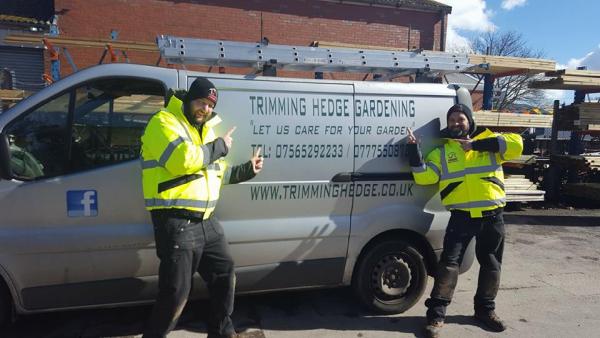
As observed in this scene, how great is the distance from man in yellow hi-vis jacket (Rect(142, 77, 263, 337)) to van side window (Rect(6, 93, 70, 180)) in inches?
29.3

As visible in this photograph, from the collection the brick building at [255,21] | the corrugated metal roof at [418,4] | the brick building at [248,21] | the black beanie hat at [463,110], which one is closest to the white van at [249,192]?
the black beanie hat at [463,110]

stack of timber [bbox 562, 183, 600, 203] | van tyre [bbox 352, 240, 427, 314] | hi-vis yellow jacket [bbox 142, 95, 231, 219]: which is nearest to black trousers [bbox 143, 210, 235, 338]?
hi-vis yellow jacket [bbox 142, 95, 231, 219]

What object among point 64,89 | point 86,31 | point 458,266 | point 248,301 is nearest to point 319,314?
point 248,301

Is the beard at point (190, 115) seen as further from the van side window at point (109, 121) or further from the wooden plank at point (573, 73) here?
the wooden plank at point (573, 73)

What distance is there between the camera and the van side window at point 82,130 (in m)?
3.08

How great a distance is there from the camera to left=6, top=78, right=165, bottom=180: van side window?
3.08 m

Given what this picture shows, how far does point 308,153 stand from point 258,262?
0.96 m

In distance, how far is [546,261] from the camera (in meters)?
5.88

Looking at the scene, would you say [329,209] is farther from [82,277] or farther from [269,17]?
Answer: [269,17]

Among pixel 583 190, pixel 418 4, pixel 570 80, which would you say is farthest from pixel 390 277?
pixel 418 4

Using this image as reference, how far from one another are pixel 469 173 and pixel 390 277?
1139 mm

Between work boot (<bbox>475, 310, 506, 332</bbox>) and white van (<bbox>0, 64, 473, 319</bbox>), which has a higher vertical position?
white van (<bbox>0, 64, 473, 319</bbox>)

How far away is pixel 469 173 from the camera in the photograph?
12.3ft

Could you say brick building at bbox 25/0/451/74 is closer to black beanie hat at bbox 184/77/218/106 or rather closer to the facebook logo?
the facebook logo
